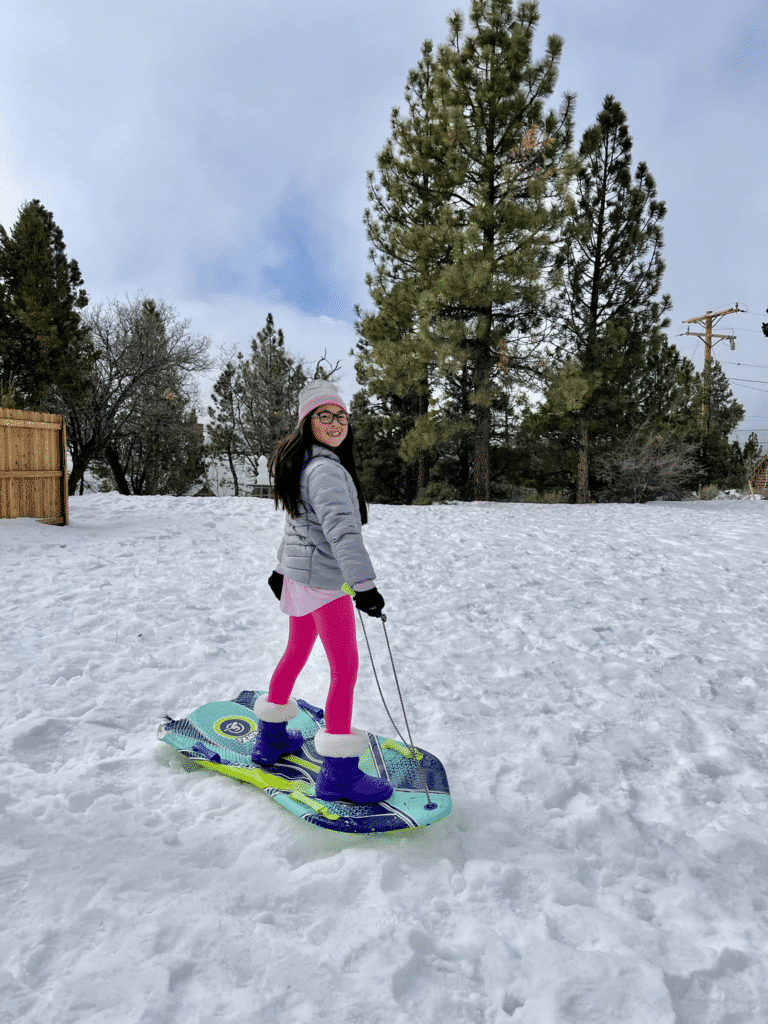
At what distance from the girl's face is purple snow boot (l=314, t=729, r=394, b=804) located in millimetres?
1312

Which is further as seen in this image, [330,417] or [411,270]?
[411,270]

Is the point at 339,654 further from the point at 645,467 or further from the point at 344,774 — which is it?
the point at 645,467

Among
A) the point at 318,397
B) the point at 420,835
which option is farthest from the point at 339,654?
the point at 318,397

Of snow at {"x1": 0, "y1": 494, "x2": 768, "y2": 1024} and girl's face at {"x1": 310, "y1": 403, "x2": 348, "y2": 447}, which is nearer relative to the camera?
snow at {"x1": 0, "y1": 494, "x2": 768, "y2": 1024}

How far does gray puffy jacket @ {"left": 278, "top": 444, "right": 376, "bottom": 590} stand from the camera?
2502mm

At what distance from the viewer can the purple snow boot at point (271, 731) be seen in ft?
9.86

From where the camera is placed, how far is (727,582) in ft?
23.9

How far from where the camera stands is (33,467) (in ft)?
32.1

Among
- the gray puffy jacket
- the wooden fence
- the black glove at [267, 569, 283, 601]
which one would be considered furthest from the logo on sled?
the wooden fence

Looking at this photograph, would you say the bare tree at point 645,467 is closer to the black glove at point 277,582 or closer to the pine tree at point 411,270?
the pine tree at point 411,270

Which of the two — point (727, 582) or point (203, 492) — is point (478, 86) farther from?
point (203, 492)

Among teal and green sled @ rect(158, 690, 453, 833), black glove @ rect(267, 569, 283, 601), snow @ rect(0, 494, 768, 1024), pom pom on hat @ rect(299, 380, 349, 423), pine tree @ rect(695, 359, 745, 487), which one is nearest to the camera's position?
snow @ rect(0, 494, 768, 1024)

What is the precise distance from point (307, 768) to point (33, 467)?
882 cm

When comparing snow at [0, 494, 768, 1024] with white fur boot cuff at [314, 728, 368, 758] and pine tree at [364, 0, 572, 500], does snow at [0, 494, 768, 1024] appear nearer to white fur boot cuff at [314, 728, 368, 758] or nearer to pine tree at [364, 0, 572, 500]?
white fur boot cuff at [314, 728, 368, 758]
